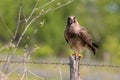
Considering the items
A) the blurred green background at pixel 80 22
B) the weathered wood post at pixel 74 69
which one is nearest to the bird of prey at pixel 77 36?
the weathered wood post at pixel 74 69

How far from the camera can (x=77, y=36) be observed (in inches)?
495

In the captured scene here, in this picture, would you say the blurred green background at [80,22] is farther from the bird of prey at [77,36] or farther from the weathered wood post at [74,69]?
the weathered wood post at [74,69]

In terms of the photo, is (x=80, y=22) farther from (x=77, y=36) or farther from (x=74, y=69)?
(x=74, y=69)

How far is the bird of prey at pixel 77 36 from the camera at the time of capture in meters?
12.3

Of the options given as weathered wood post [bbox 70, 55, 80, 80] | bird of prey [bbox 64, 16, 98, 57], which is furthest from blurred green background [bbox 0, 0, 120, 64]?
weathered wood post [bbox 70, 55, 80, 80]

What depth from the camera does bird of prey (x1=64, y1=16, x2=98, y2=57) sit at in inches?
484

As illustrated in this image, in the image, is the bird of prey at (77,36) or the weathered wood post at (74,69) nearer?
the weathered wood post at (74,69)

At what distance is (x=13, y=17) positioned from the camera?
4862 centimetres


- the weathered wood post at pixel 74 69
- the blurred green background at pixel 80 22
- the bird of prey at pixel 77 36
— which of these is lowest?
the weathered wood post at pixel 74 69

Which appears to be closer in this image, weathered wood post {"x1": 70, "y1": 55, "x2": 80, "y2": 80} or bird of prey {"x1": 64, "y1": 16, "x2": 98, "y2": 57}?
weathered wood post {"x1": 70, "y1": 55, "x2": 80, "y2": 80}

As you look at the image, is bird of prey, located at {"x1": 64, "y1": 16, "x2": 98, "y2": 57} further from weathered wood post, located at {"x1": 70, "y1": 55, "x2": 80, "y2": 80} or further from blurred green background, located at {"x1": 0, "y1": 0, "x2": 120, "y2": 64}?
blurred green background, located at {"x1": 0, "y1": 0, "x2": 120, "y2": 64}

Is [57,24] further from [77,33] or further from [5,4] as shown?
[77,33]

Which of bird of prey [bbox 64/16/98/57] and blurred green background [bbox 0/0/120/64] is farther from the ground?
blurred green background [bbox 0/0/120/64]

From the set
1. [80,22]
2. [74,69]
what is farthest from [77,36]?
[80,22]
